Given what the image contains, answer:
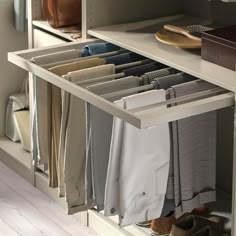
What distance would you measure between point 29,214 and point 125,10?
942mm

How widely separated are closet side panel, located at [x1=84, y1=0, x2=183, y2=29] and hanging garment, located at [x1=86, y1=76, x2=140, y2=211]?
1.73 ft

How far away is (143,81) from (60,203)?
986mm

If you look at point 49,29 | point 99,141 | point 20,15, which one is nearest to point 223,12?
point 49,29

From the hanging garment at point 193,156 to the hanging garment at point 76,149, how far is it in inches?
12.9

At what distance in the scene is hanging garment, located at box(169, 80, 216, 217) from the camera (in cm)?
251

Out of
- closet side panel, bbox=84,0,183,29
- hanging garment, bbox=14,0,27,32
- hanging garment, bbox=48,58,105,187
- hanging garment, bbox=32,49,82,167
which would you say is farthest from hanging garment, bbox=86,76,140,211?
hanging garment, bbox=14,0,27,32

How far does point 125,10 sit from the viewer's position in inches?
121

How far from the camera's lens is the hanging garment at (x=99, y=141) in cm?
250

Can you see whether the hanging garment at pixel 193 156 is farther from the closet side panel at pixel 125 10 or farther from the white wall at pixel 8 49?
the white wall at pixel 8 49

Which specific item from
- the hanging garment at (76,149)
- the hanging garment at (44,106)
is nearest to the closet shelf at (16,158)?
the hanging garment at (44,106)

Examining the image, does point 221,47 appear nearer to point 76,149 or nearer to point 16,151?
point 76,149

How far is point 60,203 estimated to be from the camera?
3.35m

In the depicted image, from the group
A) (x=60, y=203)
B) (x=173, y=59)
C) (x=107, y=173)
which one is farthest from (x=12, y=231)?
(x=173, y=59)

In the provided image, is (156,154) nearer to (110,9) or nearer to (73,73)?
(73,73)
